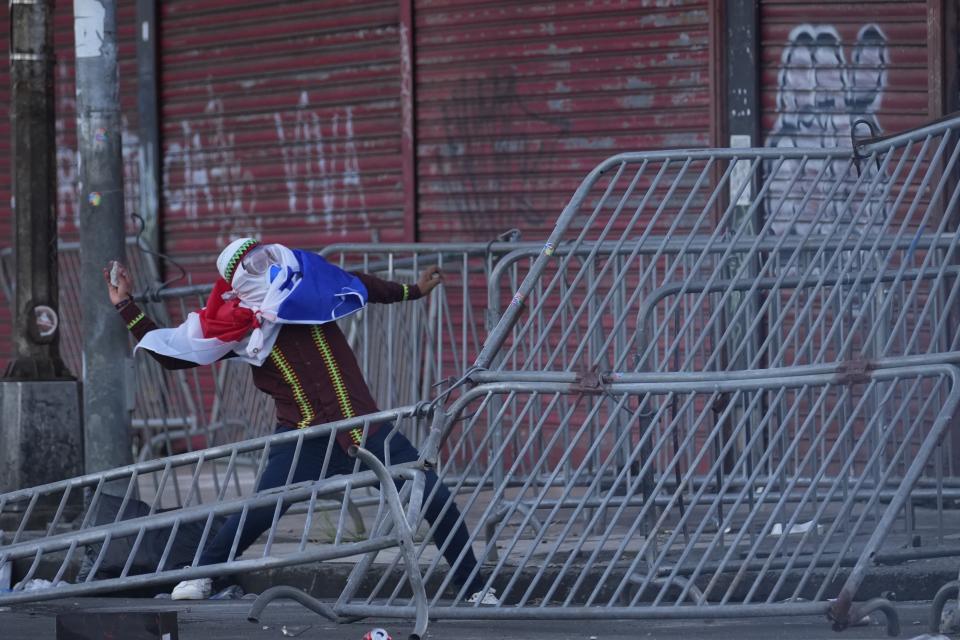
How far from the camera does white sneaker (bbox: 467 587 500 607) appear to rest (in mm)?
5352

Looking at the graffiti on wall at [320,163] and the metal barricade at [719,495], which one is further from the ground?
the graffiti on wall at [320,163]

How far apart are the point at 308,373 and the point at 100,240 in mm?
1490

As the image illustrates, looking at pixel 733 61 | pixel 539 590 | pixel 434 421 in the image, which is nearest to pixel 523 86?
pixel 733 61

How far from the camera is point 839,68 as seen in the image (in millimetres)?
9031

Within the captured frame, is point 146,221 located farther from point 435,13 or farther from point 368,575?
point 368,575

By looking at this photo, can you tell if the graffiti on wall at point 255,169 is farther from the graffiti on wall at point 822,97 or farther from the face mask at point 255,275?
the face mask at point 255,275

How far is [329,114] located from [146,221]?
1.86m

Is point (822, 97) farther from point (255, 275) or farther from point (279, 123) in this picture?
point (279, 123)

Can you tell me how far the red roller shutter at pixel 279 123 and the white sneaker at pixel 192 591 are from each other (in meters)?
4.14

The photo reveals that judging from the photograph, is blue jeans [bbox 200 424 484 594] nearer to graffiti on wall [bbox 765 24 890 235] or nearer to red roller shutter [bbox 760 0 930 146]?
graffiti on wall [bbox 765 24 890 235]

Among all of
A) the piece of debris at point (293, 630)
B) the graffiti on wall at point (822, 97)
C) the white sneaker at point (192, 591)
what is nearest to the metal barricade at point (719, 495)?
the piece of debris at point (293, 630)

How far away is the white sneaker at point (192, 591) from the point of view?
274 inches

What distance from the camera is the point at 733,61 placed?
364 inches

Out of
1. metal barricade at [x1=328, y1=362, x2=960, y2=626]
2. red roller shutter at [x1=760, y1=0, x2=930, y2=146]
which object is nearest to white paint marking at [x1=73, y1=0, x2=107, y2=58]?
metal barricade at [x1=328, y1=362, x2=960, y2=626]
